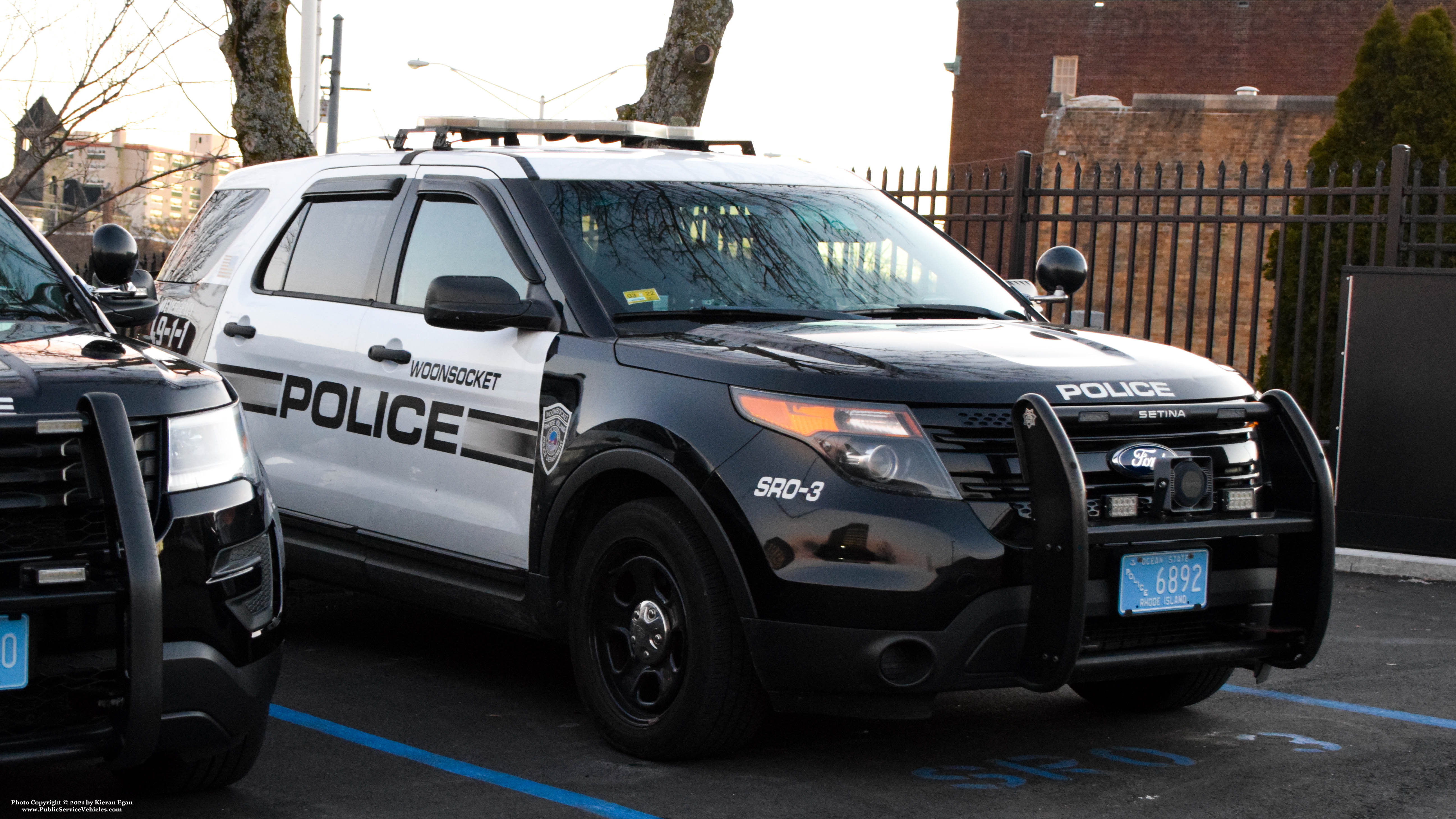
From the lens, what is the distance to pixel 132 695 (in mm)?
3697

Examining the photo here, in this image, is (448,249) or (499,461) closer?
(499,461)

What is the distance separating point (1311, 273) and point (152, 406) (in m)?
15.9

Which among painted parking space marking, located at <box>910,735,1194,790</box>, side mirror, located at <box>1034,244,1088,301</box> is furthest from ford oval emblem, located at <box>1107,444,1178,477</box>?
side mirror, located at <box>1034,244,1088,301</box>

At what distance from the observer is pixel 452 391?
18.5ft

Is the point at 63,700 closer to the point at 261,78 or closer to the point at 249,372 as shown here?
the point at 249,372

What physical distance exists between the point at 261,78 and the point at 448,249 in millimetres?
7547

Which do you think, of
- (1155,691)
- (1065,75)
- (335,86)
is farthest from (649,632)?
(1065,75)

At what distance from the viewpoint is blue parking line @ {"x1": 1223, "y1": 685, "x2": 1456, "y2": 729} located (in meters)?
5.81

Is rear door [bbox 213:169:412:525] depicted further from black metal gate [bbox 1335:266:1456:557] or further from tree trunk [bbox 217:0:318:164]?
tree trunk [bbox 217:0:318:164]

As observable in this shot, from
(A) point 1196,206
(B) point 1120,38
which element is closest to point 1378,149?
(A) point 1196,206

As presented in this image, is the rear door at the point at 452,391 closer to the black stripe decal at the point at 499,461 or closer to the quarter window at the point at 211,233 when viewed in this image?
the black stripe decal at the point at 499,461

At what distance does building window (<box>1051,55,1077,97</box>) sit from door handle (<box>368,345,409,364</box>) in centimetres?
5193

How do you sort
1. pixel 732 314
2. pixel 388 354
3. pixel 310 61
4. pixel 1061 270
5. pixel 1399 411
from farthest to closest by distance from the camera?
pixel 310 61 → pixel 1399 411 → pixel 1061 270 → pixel 388 354 → pixel 732 314

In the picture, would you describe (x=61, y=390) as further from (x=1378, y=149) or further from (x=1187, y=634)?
(x=1378, y=149)
